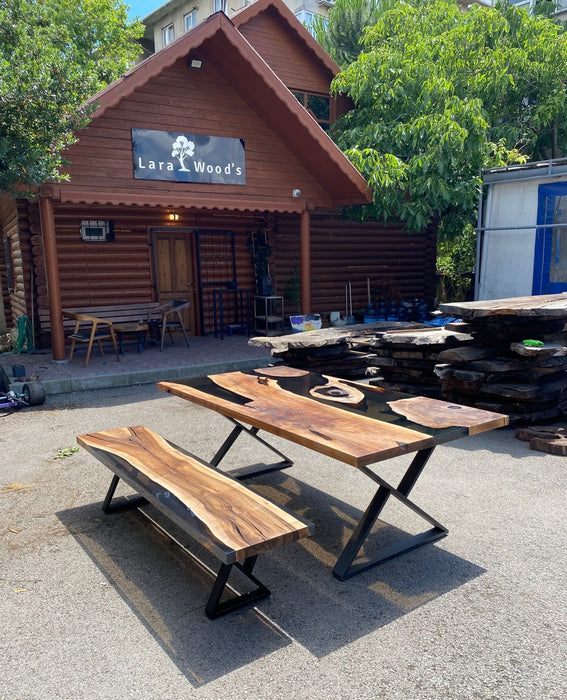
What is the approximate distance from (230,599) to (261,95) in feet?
30.0

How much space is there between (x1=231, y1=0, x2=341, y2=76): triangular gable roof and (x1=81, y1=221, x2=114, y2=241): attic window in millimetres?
5531

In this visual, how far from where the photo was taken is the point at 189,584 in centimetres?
309

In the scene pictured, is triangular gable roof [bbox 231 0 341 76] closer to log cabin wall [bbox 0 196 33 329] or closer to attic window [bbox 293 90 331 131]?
attic window [bbox 293 90 331 131]

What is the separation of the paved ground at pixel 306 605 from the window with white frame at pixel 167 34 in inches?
1326

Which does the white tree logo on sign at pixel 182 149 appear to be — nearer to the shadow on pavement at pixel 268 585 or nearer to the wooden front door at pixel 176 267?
the wooden front door at pixel 176 267

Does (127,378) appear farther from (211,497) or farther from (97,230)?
(211,497)

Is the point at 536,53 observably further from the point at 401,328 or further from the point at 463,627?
the point at 463,627

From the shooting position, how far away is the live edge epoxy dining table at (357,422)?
2.93 m

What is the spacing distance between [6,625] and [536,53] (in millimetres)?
15010

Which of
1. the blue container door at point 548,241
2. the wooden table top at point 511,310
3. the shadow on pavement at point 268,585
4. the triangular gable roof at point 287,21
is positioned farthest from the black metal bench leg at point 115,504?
the triangular gable roof at point 287,21

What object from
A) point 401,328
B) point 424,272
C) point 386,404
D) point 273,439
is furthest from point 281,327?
point 386,404

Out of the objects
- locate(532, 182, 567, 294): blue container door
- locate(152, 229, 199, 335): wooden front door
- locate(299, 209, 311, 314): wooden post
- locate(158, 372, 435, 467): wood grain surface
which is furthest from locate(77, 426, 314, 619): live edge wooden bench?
locate(532, 182, 567, 294): blue container door

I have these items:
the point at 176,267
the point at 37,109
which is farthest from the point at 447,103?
the point at 37,109

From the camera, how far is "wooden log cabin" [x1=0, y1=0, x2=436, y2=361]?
880 cm
